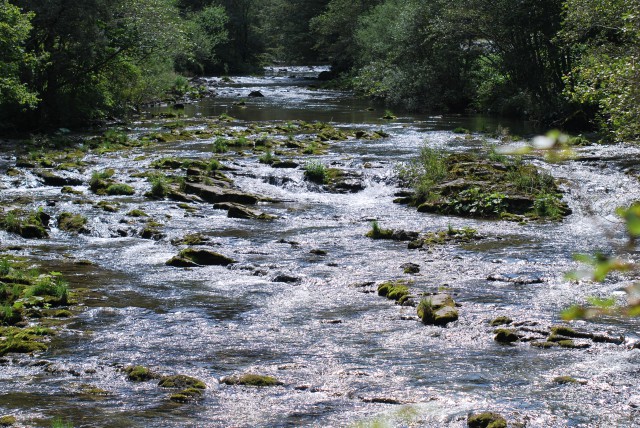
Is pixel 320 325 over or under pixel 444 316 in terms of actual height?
under

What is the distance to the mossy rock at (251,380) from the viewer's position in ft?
28.3

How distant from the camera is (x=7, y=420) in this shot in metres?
7.51

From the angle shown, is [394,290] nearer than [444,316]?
No

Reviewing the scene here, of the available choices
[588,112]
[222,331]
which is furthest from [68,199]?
[588,112]

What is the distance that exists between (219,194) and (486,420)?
44.7ft

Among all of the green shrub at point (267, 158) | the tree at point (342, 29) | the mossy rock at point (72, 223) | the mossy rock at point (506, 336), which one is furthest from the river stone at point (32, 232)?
the tree at point (342, 29)

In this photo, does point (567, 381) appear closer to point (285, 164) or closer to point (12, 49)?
point (285, 164)

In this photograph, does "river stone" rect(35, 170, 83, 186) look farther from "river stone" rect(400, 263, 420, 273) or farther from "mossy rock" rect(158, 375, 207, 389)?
"mossy rock" rect(158, 375, 207, 389)

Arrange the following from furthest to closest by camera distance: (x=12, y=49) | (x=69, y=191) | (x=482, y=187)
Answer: (x=12, y=49) → (x=69, y=191) → (x=482, y=187)

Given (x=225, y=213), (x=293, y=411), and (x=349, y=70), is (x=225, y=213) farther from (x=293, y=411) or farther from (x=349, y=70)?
(x=349, y=70)

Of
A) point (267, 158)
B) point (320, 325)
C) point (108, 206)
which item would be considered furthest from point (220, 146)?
point (320, 325)

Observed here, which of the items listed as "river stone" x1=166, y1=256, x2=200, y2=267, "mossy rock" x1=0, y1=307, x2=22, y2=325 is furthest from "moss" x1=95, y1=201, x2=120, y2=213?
"mossy rock" x1=0, y1=307, x2=22, y2=325

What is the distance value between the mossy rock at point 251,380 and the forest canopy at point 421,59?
37.3 feet

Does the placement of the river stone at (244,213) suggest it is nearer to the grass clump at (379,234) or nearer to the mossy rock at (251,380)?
the grass clump at (379,234)
